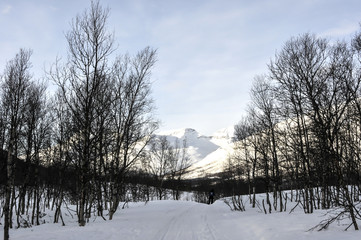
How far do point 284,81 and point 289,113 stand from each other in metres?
2.59

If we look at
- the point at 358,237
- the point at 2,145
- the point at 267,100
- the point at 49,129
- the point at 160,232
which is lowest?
the point at 160,232

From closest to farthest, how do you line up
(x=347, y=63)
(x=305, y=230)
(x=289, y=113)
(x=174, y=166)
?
1. (x=305, y=230)
2. (x=347, y=63)
3. (x=289, y=113)
4. (x=174, y=166)

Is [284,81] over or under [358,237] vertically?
over

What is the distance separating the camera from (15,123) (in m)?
12.1

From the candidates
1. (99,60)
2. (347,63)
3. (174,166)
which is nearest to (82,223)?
(99,60)

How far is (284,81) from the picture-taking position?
1320 centimetres

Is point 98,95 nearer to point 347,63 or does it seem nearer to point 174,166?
point 347,63

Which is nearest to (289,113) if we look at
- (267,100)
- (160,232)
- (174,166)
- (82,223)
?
(267,100)

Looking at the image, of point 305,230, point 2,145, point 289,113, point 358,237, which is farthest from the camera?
point 2,145

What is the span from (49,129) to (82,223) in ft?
42.2

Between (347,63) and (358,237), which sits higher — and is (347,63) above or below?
above

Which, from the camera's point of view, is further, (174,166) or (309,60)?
(174,166)

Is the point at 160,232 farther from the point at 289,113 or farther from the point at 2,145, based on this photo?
the point at 2,145

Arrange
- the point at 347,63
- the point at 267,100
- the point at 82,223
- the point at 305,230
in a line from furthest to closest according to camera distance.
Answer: the point at 267,100 → the point at 82,223 → the point at 347,63 → the point at 305,230
